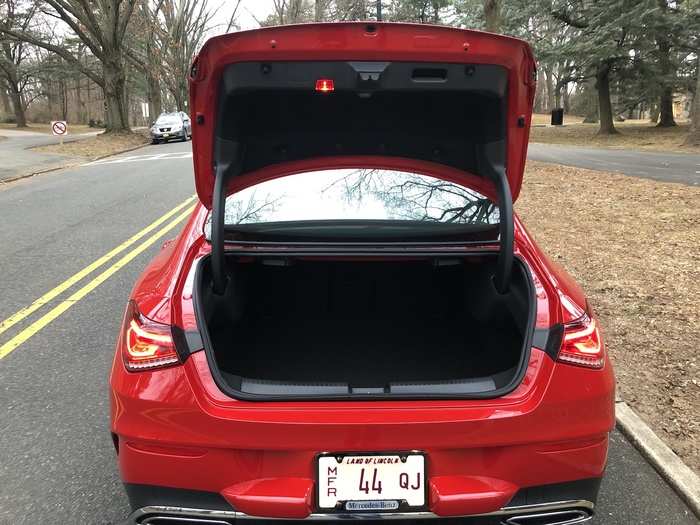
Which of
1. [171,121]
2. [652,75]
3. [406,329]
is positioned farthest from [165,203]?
[652,75]

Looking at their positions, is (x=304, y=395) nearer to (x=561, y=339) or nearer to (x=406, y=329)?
(x=561, y=339)

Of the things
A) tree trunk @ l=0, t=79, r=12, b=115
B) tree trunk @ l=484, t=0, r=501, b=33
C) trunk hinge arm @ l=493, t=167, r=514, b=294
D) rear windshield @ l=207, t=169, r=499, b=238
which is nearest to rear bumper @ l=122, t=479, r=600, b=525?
trunk hinge arm @ l=493, t=167, r=514, b=294

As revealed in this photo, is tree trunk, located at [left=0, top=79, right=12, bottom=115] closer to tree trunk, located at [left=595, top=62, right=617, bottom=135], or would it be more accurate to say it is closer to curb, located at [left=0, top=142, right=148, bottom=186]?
curb, located at [left=0, top=142, right=148, bottom=186]

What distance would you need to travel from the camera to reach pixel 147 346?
6.35 ft

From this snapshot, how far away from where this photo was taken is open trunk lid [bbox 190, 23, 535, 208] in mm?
1902

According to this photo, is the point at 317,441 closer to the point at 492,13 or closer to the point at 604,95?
the point at 492,13

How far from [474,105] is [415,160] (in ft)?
1.35

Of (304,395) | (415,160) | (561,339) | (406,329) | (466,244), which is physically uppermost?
(415,160)

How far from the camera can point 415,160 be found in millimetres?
2623

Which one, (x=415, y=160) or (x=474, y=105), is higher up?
(x=474, y=105)

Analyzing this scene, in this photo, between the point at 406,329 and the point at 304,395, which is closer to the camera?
the point at 304,395

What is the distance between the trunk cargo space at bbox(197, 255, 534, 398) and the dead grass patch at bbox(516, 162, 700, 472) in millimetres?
1080

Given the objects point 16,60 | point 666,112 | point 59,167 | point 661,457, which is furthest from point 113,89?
point 16,60

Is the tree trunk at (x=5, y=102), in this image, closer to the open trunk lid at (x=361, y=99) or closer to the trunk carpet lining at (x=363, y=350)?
the trunk carpet lining at (x=363, y=350)
